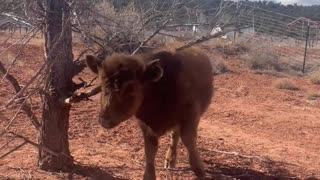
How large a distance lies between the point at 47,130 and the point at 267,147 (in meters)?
4.16

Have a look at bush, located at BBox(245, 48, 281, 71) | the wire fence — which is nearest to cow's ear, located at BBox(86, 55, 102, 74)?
bush, located at BBox(245, 48, 281, 71)

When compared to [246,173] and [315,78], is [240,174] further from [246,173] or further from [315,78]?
[315,78]

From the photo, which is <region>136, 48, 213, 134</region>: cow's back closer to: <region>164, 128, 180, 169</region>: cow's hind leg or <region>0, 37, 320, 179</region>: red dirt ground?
<region>164, 128, 180, 169</region>: cow's hind leg

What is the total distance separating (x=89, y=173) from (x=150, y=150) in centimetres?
87

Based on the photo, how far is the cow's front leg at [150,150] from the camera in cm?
651

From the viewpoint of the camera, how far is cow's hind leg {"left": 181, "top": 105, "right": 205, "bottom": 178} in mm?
6672

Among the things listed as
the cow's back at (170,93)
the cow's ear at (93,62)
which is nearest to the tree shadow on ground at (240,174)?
the cow's back at (170,93)

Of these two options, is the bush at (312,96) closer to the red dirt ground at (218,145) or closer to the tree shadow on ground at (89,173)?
the red dirt ground at (218,145)

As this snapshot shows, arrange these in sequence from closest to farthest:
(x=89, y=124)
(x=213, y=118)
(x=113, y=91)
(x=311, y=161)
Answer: (x=113, y=91) < (x=311, y=161) < (x=89, y=124) < (x=213, y=118)

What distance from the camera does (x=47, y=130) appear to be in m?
6.60

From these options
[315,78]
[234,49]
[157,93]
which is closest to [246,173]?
[157,93]

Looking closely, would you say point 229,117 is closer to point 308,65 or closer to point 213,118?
point 213,118

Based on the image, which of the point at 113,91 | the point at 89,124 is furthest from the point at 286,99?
the point at 113,91

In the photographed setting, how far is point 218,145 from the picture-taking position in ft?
29.1
